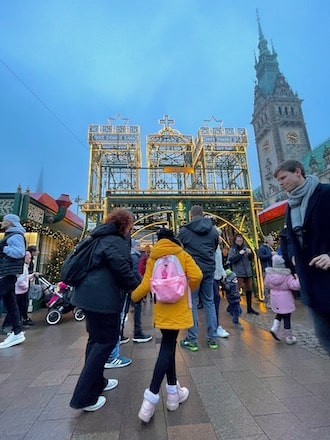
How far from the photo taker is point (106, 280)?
→ 80.7 inches

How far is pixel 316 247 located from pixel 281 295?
2.83 m

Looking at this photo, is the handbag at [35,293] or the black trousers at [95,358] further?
the handbag at [35,293]

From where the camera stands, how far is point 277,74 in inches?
2611

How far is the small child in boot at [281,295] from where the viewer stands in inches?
149

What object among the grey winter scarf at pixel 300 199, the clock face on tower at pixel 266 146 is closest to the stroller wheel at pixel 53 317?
the grey winter scarf at pixel 300 199

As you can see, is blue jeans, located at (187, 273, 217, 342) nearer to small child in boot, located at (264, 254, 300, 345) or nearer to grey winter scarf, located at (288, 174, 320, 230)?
small child in boot, located at (264, 254, 300, 345)

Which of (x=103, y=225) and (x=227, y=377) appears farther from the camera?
(x=227, y=377)

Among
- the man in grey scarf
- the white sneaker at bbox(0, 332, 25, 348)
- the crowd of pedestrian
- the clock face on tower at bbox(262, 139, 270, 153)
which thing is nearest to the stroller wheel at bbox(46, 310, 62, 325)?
the white sneaker at bbox(0, 332, 25, 348)

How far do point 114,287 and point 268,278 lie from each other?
299 cm

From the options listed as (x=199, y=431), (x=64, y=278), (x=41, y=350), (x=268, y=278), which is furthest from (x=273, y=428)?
(x=41, y=350)

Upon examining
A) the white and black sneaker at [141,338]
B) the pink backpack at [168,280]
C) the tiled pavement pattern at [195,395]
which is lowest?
the tiled pavement pattern at [195,395]

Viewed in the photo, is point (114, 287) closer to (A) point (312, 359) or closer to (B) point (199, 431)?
(B) point (199, 431)

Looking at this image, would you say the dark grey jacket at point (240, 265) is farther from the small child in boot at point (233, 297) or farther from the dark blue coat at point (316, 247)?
the dark blue coat at point (316, 247)

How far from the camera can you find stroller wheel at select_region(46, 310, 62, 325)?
5.58 metres
